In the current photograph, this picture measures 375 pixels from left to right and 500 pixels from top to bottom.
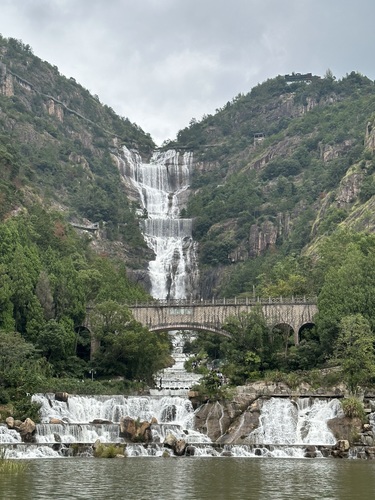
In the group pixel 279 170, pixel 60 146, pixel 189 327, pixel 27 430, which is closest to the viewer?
pixel 27 430

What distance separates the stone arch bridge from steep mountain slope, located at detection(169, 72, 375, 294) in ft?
94.5

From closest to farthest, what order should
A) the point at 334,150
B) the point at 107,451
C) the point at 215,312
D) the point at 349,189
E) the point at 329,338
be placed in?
the point at 107,451
the point at 329,338
the point at 215,312
the point at 349,189
the point at 334,150

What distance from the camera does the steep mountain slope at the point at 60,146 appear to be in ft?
405

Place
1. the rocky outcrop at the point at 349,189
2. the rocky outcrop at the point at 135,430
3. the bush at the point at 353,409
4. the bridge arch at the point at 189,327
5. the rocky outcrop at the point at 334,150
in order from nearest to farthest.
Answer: the rocky outcrop at the point at 135,430
the bush at the point at 353,409
the bridge arch at the point at 189,327
the rocky outcrop at the point at 349,189
the rocky outcrop at the point at 334,150

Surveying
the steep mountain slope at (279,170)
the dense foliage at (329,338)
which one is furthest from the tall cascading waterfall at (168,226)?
the dense foliage at (329,338)

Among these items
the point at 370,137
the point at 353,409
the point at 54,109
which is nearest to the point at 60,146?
the point at 54,109

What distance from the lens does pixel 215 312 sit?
79438mm

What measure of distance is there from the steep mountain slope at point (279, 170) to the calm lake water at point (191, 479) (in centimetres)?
6258

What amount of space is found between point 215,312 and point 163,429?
81.8ft

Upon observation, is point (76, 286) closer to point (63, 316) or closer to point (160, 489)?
point (63, 316)

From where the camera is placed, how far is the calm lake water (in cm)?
3209

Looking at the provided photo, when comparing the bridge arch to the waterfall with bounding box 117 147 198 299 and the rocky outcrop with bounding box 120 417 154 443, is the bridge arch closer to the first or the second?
the rocky outcrop with bounding box 120 417 154 443

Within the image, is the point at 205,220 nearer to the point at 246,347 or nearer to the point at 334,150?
the point at 334,150

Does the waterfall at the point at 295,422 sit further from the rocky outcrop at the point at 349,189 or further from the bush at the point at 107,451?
the rocky outcrop at the point at 349,189
